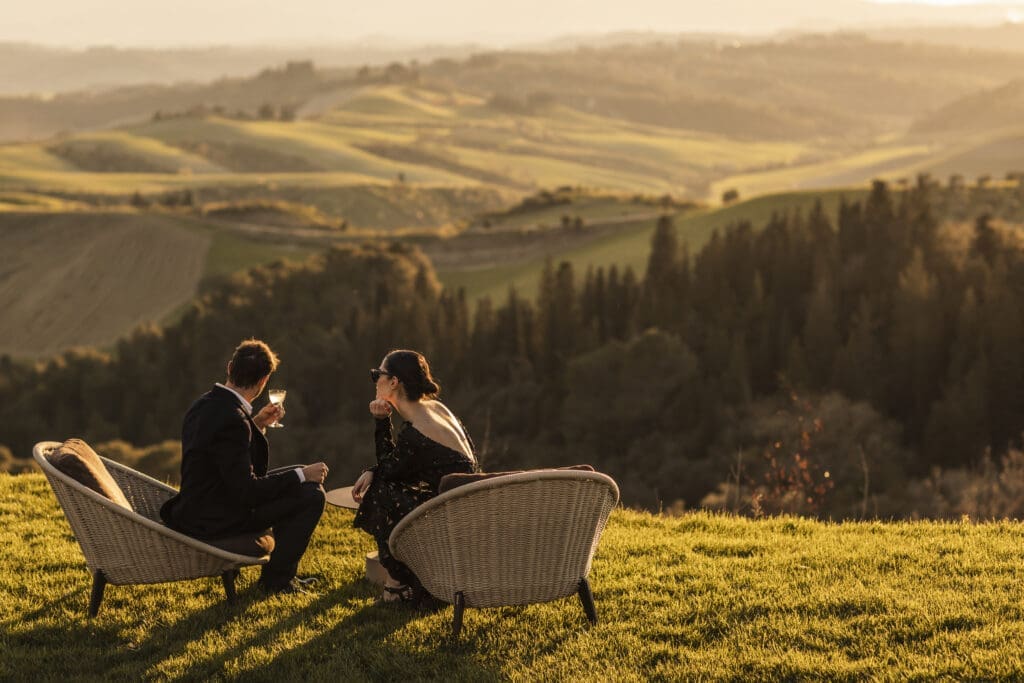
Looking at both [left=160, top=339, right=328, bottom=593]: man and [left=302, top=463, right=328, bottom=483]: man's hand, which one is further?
[left=302, top=463, right=328, bottom=483]: man's hand

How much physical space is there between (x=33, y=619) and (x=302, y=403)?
66.3 m

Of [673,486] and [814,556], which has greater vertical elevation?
[814,556]

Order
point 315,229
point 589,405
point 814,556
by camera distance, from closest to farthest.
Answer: point 814,556 < point 589,405 < point 315,229

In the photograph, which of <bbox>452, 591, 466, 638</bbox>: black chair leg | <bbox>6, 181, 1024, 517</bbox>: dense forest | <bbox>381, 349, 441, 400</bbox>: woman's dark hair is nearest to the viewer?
<bbox>452, 591, 466, 638</bbox>: black chair leg

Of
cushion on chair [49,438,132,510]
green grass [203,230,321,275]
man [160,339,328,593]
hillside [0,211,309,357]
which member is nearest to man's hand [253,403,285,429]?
man [160,339,328,593]

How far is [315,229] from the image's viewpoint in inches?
4444

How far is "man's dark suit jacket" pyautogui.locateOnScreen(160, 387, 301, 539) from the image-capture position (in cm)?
810

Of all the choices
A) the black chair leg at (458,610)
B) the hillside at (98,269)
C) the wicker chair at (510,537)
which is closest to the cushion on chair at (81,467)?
the wicker chair at (510,537)

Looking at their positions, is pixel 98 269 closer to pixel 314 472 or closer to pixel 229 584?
pixel 229 584

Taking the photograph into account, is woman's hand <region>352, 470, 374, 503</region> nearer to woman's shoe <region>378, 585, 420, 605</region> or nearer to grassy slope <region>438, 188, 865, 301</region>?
woman's shoe <region>378, 585, 420, 605</region>

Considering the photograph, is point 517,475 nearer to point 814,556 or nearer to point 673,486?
Result: point 814,556

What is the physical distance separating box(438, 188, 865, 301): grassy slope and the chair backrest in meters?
78.2

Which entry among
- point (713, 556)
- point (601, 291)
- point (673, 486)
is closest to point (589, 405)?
point (673, 486)

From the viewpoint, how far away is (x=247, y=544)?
8.36 m
